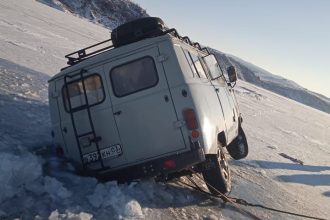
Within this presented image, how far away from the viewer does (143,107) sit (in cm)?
614

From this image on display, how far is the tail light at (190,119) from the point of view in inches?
234

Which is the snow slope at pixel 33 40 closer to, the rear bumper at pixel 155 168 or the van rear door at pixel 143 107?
the van rear door at pixel 143 107

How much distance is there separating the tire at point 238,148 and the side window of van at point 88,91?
4876 millimetres

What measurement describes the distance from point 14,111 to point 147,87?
328cm

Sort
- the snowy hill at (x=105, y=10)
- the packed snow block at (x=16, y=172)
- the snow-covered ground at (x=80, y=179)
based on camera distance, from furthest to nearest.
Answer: the snowy hill at (x=105, y=10) → the snow-covered ground at (x=80, y=179) → the packed snow block at (x=16, y=172)

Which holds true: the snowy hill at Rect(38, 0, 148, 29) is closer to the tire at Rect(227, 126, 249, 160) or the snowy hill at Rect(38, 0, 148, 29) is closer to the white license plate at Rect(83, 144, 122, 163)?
the tire at Rect(227, 126, 249, 160)

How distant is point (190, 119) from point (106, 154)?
1.37m

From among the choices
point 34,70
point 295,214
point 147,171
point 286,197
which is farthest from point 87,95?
point 34,70

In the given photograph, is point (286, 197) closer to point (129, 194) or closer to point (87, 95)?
point (129, 194)

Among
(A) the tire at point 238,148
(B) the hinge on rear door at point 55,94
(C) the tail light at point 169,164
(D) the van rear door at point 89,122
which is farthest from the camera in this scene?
(A) the tire at point 238,148

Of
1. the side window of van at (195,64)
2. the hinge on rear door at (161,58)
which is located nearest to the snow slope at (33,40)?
the side window of van at (195,64)

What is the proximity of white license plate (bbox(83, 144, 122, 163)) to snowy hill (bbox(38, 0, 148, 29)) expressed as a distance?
34.5 m

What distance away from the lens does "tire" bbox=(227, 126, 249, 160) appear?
10414 mm

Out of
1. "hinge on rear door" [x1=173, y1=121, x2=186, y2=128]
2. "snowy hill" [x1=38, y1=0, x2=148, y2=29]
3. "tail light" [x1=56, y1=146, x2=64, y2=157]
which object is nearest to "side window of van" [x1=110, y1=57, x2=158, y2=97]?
"hinge on rear door" [x1=173, y1=121, x2=186, y2=128]
